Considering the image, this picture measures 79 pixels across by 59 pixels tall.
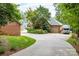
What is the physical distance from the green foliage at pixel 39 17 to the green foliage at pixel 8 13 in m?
0.17

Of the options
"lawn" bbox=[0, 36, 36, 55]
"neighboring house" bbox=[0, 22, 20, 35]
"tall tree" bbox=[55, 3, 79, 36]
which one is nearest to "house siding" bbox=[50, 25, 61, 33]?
"tall tree" bbox=[55, 3, 79, 36]

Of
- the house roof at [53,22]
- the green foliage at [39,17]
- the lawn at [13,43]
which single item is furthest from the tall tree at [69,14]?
the lawn at [13,43]

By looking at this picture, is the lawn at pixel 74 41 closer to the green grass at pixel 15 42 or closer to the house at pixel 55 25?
the house at pixel 55 25

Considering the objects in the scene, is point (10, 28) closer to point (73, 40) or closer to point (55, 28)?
point (55, 28)

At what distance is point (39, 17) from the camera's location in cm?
507

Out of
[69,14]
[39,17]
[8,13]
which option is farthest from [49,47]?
[8,13]

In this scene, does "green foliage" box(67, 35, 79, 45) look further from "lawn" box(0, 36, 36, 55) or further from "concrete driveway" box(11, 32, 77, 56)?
"lawn" box(0, 36, 36, 55)

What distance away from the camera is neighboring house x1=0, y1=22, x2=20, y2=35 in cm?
498

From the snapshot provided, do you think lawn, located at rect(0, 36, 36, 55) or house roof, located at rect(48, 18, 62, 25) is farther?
house roof, located at rect(48, 18, 62, 25)

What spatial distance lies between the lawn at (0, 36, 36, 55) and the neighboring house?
0.08 meters

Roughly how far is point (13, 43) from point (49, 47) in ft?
1.82

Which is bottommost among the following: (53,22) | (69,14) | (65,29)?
(65,29)

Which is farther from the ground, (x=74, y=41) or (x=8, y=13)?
(x=8, y=13)

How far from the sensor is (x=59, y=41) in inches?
200
